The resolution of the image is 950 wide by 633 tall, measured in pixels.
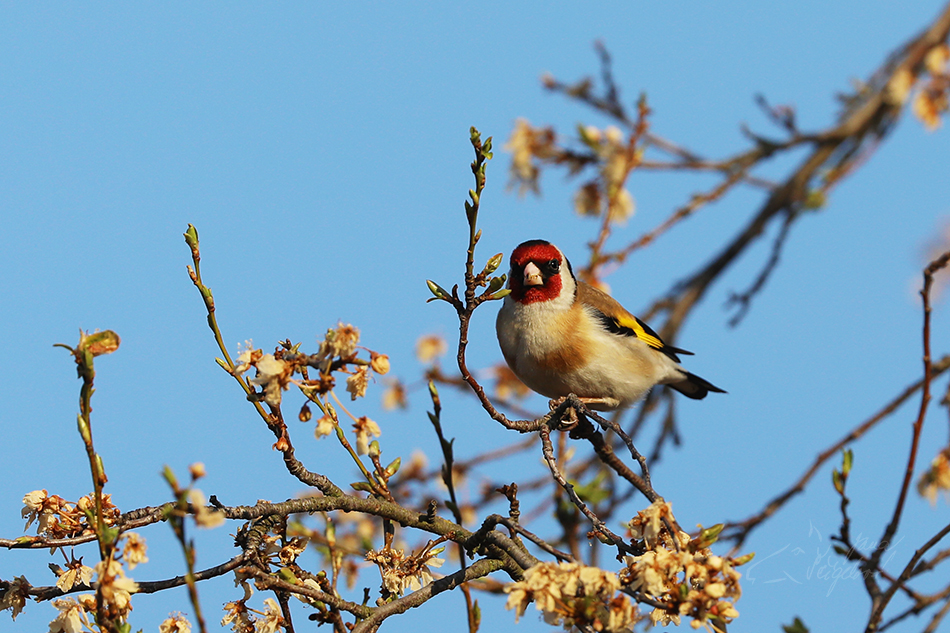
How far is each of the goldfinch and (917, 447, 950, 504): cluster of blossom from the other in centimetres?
188

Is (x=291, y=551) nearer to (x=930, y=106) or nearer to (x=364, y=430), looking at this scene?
(x=364, y=430)

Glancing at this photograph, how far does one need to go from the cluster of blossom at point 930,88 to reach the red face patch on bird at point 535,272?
2.36 meters

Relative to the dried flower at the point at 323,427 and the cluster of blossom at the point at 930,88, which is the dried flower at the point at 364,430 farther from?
the cluster of blossom at the point at 930,88

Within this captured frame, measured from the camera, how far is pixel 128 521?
2.40 m

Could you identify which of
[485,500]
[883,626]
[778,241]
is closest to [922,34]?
[778,241]

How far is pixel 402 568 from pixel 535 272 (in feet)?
9.27

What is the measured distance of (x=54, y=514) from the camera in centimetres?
247

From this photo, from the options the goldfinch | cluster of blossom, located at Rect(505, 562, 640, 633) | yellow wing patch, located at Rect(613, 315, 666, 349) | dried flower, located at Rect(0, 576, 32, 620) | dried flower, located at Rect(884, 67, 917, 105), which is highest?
dried flower, located at Rect(884, 67, 917, 105)

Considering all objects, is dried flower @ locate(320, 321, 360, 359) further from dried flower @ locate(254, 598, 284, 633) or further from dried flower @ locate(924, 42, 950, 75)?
dried flower @ locate(924, 42, 950, 75)

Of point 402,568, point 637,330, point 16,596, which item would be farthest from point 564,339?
point 16,596

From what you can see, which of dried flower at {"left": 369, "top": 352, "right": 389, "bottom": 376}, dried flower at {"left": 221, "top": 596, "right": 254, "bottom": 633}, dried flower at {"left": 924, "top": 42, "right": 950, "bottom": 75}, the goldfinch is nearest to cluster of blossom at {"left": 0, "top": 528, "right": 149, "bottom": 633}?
dried flower at {"left": 221, "top": 596, "right": 254, "bottom": 633}

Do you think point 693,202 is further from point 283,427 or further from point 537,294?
point 283,427

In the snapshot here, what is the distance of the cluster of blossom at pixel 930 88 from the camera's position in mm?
5715

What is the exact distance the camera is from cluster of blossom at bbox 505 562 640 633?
2.15m
